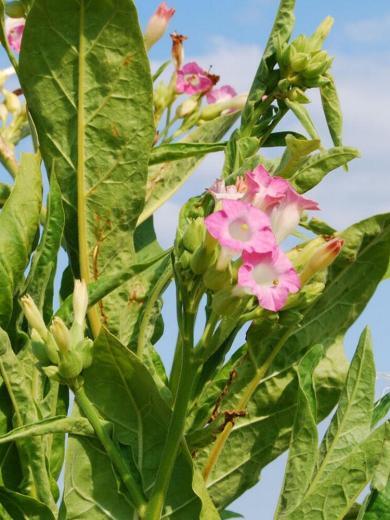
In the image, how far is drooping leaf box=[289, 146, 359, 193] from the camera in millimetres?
1593

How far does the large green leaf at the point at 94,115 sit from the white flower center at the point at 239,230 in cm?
38

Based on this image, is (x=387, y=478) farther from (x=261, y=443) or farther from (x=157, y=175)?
(x=157, y=175)

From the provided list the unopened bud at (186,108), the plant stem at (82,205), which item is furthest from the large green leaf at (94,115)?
the unopened bud at (186,108)

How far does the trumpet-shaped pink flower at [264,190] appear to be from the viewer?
54.6 inches

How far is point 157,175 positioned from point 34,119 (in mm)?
326

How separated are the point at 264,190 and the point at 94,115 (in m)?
0.40

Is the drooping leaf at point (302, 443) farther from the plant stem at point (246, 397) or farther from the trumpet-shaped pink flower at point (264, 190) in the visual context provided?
the trumpet-shaped pink flower at point (264, 190)

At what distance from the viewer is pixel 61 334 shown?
1.39 meters

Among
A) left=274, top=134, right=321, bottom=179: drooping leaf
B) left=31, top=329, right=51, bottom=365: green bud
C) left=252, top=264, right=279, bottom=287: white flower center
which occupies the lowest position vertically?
left=31, top=329, right=51, bottom=365: green bud

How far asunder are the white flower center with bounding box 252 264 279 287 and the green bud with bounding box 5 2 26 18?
776 mm

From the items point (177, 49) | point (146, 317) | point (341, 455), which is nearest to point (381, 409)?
point (341, 455)

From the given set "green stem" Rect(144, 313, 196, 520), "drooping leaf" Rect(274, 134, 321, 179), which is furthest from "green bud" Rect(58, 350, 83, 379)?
"drooping leaf" Rect(274, 134, 321, 179)

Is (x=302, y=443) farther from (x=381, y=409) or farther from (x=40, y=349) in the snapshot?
(x=40, y=349)

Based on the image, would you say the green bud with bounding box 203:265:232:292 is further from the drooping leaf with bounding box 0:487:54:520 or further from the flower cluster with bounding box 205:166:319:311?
the drooping leaf with bounding box 0:487:54:520
